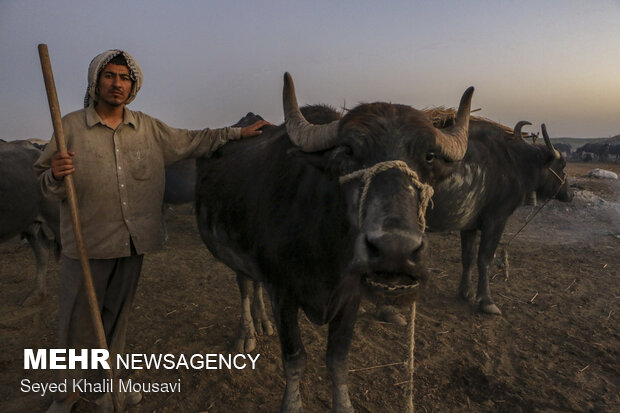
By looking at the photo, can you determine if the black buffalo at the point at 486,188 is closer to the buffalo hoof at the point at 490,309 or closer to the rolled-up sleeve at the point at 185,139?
the buffalo hoof at the point at 490,309

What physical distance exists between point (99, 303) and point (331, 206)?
1960 millimetres

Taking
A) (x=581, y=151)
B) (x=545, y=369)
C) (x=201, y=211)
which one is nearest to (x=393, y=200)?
(x=201, y=211)

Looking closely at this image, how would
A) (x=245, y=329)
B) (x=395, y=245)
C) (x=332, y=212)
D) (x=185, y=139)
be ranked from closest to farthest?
(x=395, y=245) → (x=332, y=212) → (x=185, y=139) → (x=245, y=329)

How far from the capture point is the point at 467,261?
17.5ft

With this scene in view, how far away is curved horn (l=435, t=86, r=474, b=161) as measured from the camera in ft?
6.72

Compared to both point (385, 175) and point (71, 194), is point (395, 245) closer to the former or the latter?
point (385, 175)

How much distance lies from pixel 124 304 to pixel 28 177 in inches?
131

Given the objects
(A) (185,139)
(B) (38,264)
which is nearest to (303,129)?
(A) (185,139)

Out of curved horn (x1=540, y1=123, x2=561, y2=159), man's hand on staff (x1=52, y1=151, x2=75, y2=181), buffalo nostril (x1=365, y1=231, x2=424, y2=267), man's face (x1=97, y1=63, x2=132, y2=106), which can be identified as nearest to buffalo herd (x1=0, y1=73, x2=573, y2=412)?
buffalo nostril (x1=365, y1=231, x2=424, y2=267)

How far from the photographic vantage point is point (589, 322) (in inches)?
173

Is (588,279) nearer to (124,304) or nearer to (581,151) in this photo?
(124,304)

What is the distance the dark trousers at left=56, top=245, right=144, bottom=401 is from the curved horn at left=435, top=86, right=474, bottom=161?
236cm

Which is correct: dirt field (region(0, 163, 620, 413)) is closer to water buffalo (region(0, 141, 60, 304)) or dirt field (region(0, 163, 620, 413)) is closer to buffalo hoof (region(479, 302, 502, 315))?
buffalo hoof (region(479, 302, 502, 315))

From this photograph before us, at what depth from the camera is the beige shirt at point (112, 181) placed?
2.48 meters
